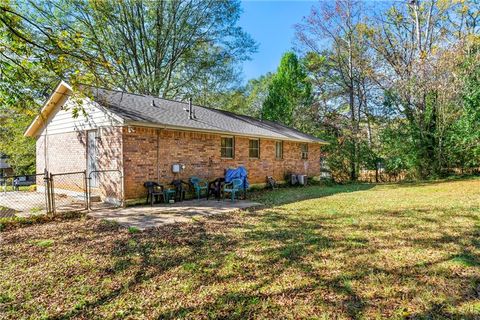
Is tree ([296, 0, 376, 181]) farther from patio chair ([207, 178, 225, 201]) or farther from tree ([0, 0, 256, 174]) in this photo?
patio chair ([207, 178, 225, 201])

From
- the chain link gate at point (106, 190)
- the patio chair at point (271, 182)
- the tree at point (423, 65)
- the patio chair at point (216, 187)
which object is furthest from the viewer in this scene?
the tree at point (423, 65)

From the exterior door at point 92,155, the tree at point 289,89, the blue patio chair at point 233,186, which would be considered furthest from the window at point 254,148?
the tree at point 289,89

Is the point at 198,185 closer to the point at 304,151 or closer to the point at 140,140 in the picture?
the point at 140,140

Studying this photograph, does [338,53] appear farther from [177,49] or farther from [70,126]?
[70,126]

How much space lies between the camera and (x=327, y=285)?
11.1 ft

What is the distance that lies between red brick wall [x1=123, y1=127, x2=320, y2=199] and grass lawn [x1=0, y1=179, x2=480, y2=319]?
2404 millimetres

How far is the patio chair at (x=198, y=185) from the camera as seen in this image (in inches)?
381

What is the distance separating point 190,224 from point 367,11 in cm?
1949

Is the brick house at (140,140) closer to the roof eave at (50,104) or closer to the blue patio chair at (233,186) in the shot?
the roof eave at (50,104)

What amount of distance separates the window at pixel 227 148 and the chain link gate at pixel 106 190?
13.9 ft

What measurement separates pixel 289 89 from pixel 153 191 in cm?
1692

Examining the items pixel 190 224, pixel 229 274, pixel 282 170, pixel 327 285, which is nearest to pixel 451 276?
pixel 327 285

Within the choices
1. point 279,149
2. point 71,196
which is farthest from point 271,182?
point 71,196

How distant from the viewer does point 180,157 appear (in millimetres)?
9758
